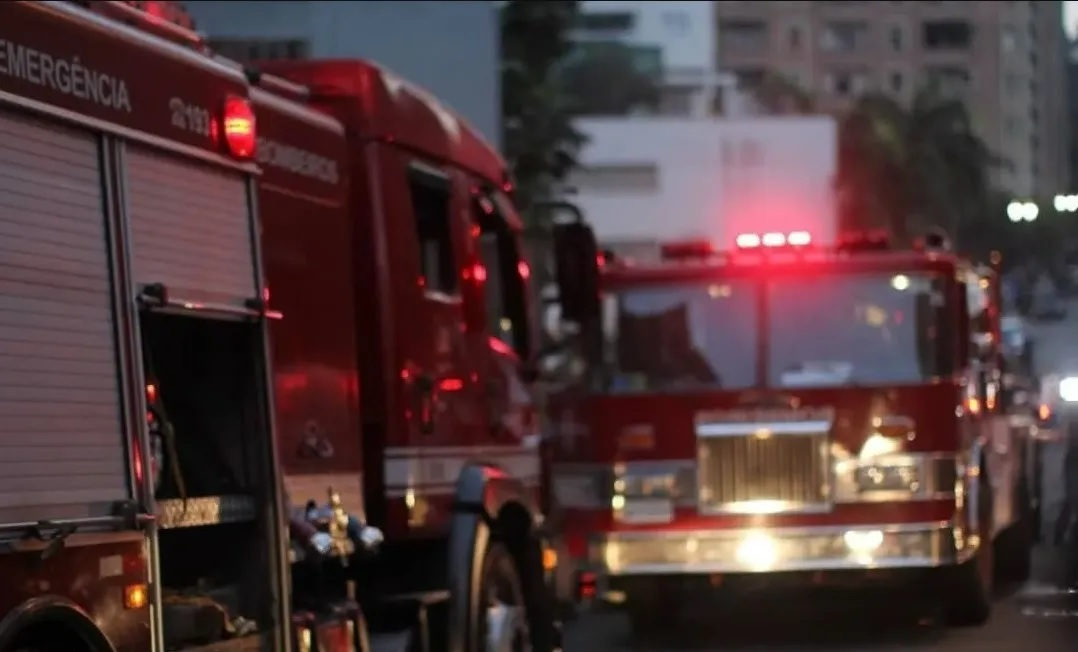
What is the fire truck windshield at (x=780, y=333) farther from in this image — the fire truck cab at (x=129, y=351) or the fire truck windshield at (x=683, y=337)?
the fire truck cab at (x=129, y=351)

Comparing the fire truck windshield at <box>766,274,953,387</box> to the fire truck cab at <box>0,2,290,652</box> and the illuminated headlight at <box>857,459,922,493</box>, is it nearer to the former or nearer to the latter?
the illuminated headlight at <box>857,459,922,493</box>

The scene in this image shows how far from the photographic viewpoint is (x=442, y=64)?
87.3 ft

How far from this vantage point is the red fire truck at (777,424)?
499 inches

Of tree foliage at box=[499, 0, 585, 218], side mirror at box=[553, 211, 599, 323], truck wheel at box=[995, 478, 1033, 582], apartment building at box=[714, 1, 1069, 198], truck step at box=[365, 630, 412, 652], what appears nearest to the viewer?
truck step at box=[365, 630, 412, 652]

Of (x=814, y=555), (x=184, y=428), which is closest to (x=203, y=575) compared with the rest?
(x=184, y=428)

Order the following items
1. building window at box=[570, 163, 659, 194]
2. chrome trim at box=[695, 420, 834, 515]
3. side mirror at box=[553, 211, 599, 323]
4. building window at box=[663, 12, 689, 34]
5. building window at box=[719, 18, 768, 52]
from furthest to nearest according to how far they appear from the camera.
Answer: building window at box=[719, 18, 768, 52], building window at box=[663, 12, 689, 34], building window at box=[570, 163, 659, 194], chrome trim at box=[695, 420, 834, 515], side mirror at box=[553, 211, 599, 323]

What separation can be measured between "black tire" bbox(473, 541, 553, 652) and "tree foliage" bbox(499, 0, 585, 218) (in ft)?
61.0

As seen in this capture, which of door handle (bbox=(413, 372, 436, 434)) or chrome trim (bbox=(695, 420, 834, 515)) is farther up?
door handle (bbox=(413, 372, 436, 434))

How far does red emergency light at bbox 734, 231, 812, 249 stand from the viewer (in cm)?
1339

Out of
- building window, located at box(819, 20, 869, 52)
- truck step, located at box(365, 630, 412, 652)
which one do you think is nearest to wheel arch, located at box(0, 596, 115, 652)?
truck step, located at box(365, 630, 412, 652)

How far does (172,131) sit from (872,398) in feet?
23.2

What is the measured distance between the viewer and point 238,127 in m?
6.86

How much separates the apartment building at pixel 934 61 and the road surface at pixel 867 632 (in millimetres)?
65741

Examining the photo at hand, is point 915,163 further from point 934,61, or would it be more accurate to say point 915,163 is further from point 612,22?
point 612,22
